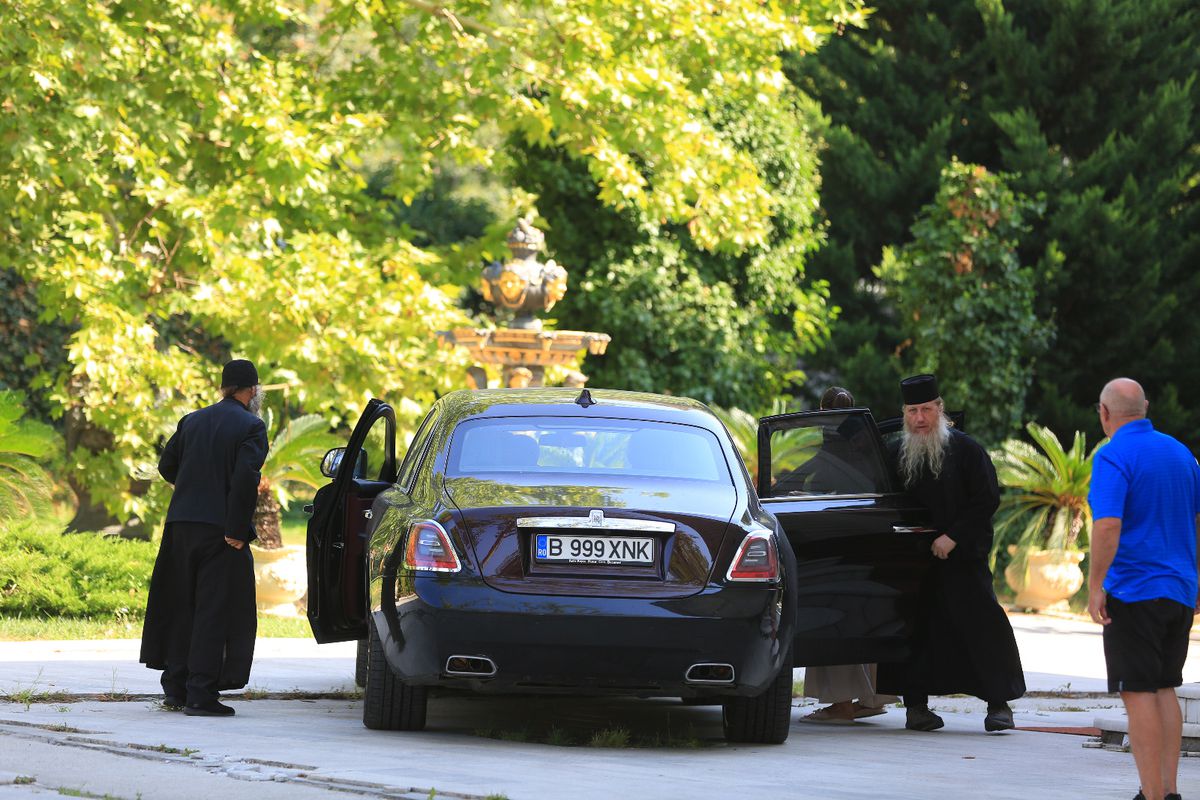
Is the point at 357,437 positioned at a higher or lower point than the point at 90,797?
higher

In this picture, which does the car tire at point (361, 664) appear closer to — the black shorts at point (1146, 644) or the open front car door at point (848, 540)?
the open front car door at point (848, 540)

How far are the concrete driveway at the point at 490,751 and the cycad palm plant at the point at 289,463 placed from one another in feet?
22.3

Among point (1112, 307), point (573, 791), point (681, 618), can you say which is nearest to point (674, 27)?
point (1112, 307)

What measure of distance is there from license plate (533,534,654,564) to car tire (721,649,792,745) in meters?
1.06

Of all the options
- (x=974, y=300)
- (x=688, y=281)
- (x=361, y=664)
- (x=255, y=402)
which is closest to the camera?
(x=255, y=402)

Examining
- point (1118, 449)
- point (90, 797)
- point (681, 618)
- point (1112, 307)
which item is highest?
point (1112, 307)

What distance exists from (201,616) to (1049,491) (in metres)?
14.0

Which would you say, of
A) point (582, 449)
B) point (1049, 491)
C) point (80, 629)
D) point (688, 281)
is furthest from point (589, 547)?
point (688, 281)

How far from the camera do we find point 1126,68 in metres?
29.5

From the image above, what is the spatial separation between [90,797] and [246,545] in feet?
10.8

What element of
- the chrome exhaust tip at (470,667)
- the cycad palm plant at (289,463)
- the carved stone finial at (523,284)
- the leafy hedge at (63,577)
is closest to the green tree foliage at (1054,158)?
the carved stone finial at (523,284)

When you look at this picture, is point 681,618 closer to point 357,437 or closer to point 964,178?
point 357,437

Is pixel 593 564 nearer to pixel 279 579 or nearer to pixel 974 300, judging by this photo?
pixel 279 579

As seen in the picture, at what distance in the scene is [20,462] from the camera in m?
16.2
